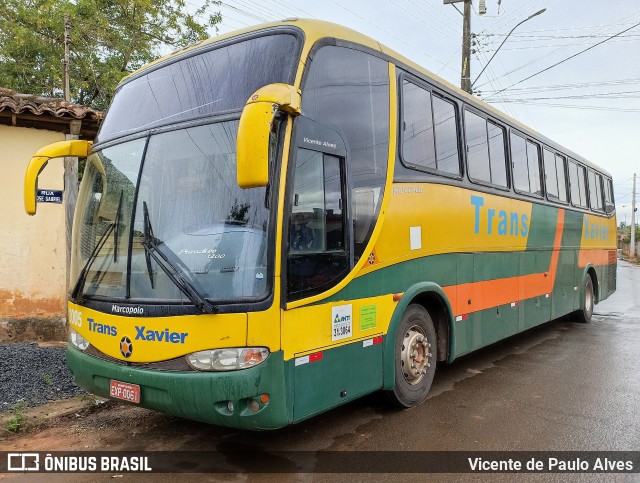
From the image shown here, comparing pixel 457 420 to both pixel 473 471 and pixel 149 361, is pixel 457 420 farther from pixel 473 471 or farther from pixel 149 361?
pixel 149 361

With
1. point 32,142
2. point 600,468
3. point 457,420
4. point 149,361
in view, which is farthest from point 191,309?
point 32,142

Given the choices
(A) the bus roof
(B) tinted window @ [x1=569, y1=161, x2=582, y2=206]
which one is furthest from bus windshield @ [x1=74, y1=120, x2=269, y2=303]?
(B) tinted window @ [x1=569, y1=161, x2=582, y2=206]

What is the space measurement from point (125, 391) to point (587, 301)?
994cm

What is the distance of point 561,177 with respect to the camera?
939cm

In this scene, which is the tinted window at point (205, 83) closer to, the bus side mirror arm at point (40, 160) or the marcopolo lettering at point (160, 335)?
the bus side mirror arm at point (40, 160)

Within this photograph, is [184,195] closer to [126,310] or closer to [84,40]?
[126,310]

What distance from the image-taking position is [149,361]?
3.69 metres

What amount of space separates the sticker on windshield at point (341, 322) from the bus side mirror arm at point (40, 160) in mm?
2798

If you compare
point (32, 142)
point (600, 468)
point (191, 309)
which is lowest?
point (600, 468)

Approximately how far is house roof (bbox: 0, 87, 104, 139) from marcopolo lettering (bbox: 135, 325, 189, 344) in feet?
18.0

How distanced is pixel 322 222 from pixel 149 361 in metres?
1.60

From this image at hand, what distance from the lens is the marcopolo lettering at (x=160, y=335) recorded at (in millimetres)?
3557

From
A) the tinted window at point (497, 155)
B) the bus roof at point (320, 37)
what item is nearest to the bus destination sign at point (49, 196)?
the bus roof at point (320, 37)

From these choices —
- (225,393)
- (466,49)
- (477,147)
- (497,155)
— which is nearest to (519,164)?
(497,155)
